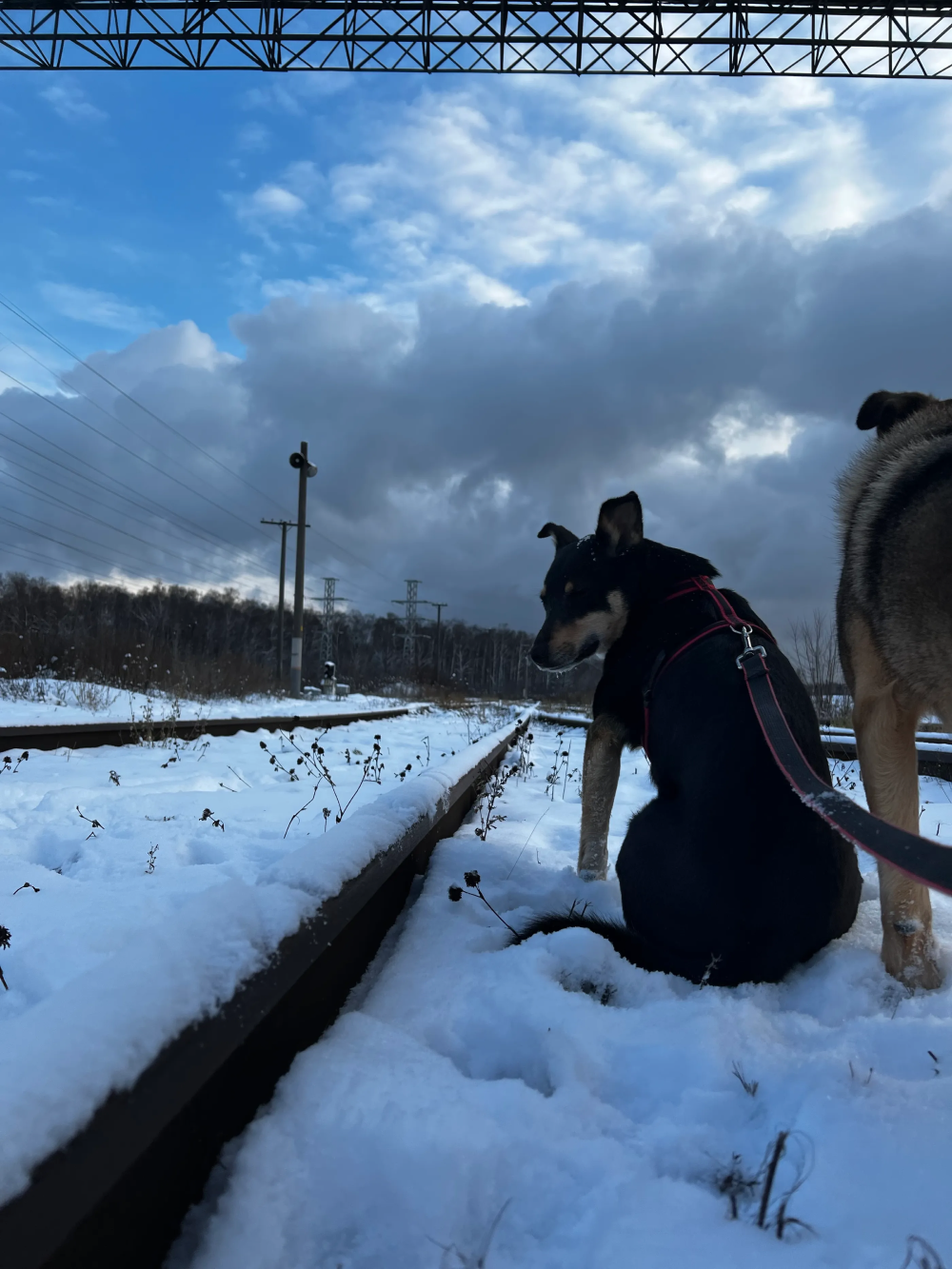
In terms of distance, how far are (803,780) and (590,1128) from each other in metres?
0.93

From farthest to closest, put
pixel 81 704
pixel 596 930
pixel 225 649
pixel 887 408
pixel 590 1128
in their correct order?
pixel 225 649 < pixel 81 704 < pixel 887 408 < pixel 596 930 < pixel 590 1128

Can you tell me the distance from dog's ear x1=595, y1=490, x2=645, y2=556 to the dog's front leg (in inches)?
34.6

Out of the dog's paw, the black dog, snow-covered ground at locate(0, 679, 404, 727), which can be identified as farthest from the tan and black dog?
snow-covered ground at locate(0, 679, 404, 727)

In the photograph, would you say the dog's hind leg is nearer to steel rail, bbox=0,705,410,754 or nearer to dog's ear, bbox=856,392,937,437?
dog's ear, bbox=856,392,937,437

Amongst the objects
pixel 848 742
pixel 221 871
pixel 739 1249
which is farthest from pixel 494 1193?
pixel 848 742

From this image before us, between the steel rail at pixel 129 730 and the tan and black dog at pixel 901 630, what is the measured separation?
6.19 metres

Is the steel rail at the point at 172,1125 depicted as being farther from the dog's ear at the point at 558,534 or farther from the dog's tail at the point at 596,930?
the dog's ear at the point at 558,534

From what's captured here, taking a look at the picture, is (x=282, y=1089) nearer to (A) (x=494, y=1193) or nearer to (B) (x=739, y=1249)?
(A) (x=494, y=1193)

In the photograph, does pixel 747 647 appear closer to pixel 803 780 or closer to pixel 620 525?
pixel 803 780

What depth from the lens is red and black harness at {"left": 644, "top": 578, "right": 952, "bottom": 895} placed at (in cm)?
129

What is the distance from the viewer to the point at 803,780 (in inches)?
68.2

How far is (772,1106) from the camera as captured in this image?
131 cm

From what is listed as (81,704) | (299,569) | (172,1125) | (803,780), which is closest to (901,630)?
(803,780)

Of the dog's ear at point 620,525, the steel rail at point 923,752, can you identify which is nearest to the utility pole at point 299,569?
the steel rail at point 923,752
